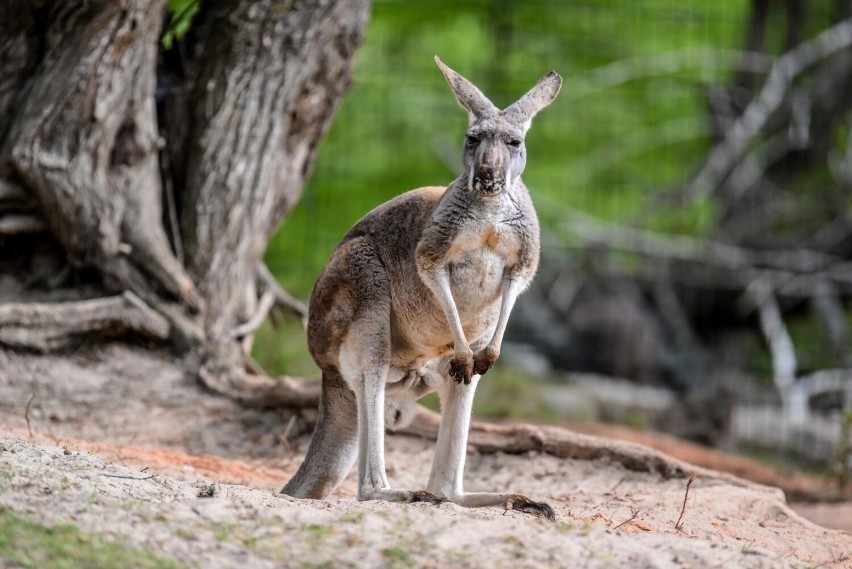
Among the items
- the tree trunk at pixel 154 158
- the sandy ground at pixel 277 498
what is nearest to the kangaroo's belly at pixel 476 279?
the sandy ground at pixel 277 498

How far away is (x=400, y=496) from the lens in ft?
14.0

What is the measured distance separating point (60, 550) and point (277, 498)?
1082 mm

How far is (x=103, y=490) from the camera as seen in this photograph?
359 cm

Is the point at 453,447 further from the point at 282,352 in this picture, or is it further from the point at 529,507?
the point at 282,352

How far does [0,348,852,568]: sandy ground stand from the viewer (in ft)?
10.7

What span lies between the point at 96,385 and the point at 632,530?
3.54m

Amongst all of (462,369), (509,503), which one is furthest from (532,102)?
(509,503)

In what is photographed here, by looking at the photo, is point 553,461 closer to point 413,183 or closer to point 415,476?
point 415,476

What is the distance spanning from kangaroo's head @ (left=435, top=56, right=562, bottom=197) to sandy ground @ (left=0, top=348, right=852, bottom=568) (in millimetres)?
1276

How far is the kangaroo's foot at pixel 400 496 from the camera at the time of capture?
13.7 ft

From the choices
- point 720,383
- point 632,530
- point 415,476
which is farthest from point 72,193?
point 720,383

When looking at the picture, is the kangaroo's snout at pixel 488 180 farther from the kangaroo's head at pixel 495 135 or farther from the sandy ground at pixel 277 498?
the sandy ground at pixel 277 498

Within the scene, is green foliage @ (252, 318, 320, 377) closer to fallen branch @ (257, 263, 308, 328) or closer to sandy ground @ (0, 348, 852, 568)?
fallen branch @ (257, 263, 308, 328)

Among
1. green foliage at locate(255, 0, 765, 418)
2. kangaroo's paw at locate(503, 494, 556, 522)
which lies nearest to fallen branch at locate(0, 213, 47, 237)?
kangaroo's paw at locate(503, 494, 556, 522)
